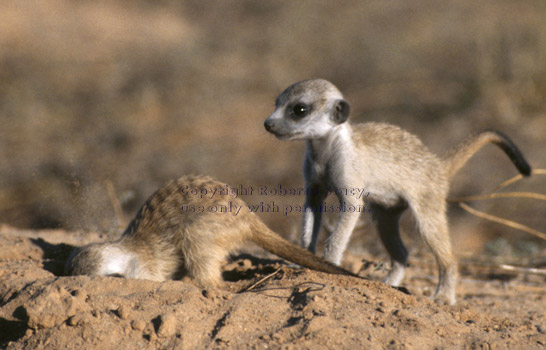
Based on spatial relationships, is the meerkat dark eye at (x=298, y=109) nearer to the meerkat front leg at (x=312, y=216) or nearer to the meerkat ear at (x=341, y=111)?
the meerkat ear at (x=341, y=111)

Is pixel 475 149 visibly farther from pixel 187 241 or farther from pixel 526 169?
pixel 187 241

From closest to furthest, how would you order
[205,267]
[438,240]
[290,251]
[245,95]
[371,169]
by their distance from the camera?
[290,251] < [205,267] < [371,169] < [438,240] < [245,95]

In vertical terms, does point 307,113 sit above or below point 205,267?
above

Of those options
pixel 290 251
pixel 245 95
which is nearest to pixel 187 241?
pixel 290 251

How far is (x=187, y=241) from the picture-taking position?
3.73 m

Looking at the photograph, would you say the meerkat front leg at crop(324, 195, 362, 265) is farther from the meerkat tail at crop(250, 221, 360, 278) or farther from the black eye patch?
the black eye patch

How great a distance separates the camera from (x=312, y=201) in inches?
163

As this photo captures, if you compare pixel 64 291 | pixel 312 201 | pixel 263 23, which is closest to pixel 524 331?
pixel 312 201

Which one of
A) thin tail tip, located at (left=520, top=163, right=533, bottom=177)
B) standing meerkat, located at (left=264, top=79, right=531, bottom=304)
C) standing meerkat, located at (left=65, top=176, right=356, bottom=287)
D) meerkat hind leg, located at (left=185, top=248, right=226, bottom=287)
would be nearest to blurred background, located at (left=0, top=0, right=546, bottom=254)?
standing meerkat, located at (left=65, top=176, right=356, bottom=287)

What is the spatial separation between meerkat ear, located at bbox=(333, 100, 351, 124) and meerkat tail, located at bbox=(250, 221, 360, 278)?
0.91m

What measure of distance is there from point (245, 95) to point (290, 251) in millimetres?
8925

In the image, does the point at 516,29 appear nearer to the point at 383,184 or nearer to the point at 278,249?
the point at 383,184

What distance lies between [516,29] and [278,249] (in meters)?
9.40

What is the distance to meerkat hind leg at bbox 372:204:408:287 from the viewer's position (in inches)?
175
